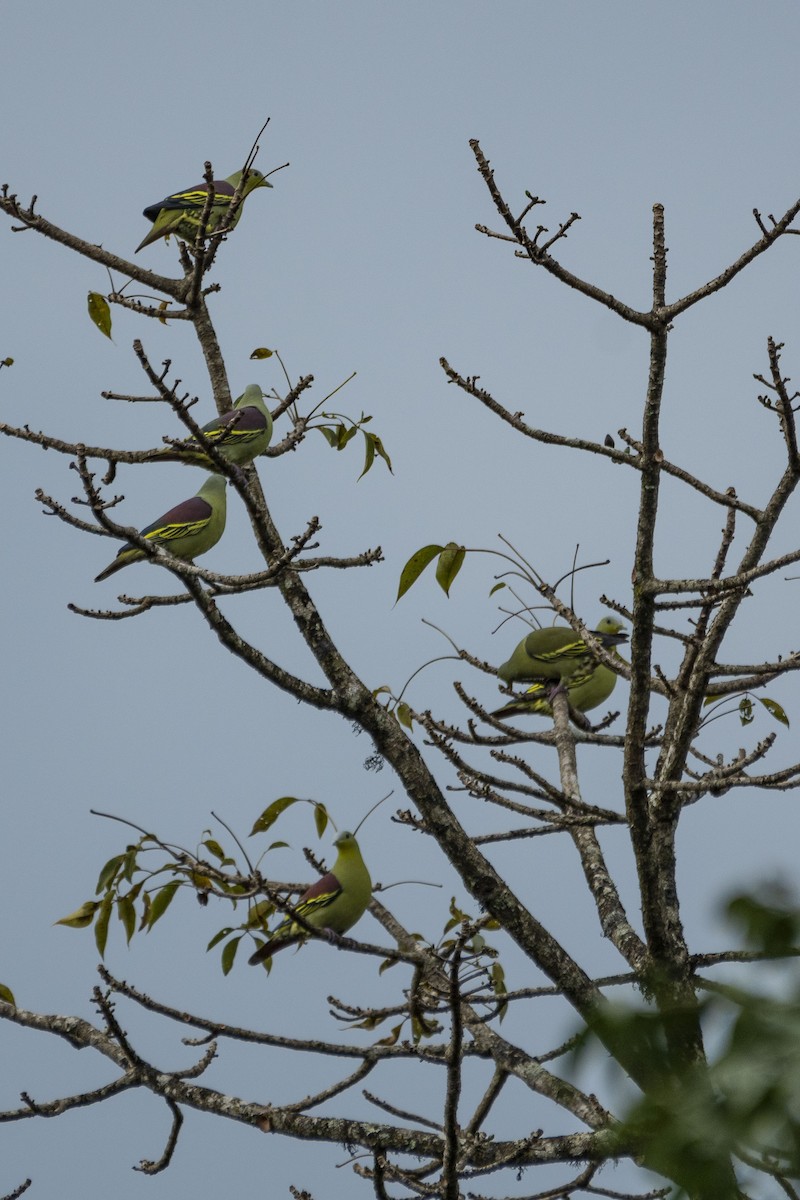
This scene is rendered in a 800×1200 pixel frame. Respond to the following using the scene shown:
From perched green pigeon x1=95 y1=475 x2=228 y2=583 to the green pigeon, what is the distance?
1.82 meters

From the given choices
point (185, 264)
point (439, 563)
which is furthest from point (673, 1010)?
point (185, 264)

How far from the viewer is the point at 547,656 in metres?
6.49

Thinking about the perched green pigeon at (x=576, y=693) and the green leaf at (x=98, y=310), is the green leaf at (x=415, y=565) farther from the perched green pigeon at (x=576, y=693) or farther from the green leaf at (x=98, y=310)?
the perched green pigeon at (x=576, y=693)

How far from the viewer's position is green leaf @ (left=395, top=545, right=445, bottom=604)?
4.47m

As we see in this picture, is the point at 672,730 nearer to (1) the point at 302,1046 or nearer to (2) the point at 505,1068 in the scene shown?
(2) the point at 505,1068

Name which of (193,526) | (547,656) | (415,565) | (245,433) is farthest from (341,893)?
(547,656)

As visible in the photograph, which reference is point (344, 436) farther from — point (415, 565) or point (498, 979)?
point (498, 979)

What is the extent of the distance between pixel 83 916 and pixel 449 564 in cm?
191

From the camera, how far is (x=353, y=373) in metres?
5.18

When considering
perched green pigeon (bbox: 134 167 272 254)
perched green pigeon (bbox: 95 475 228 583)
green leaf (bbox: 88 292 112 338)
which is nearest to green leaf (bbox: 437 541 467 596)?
perched green pigeon (bbox: 95 475 228 583)

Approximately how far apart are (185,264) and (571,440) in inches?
102

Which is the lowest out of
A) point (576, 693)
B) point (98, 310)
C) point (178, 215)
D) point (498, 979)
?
point (498, 979)

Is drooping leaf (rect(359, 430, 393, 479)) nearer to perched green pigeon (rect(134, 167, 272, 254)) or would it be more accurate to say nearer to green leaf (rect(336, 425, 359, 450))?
green leaf (rect(336, 425, 359, 450))

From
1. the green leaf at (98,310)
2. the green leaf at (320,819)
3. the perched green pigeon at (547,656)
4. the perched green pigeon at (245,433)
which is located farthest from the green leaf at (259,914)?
the green leaf at (98,310)
